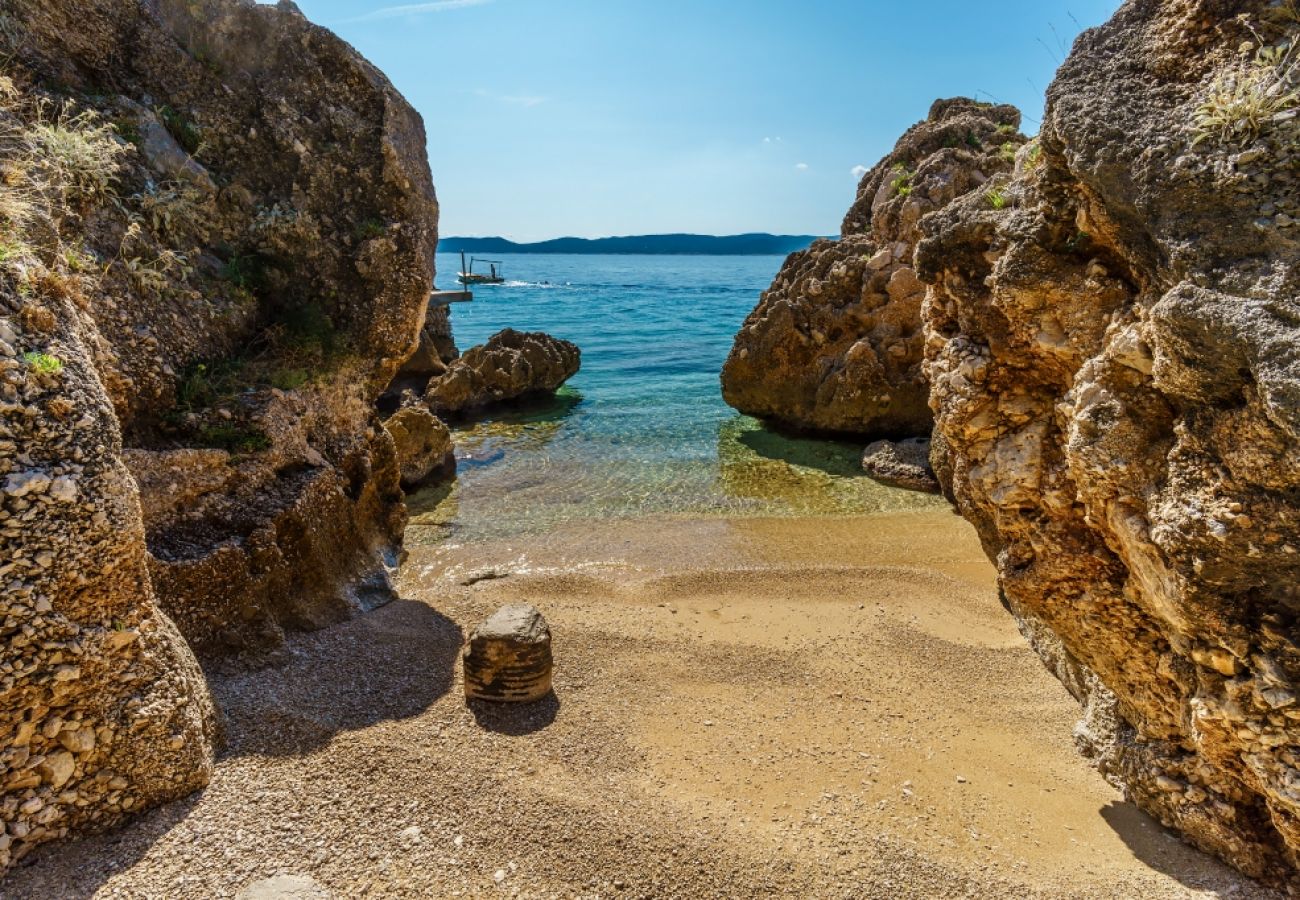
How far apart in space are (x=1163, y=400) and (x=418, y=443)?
13.5 metres

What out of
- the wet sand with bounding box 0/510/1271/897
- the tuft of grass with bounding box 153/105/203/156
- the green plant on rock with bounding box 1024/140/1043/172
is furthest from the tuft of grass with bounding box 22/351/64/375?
the green plant on rock with bounding box 1024/140/1043/172

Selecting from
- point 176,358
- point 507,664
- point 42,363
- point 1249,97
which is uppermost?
point 1249,97

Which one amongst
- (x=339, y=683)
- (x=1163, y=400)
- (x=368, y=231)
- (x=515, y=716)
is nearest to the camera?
(x=1163, y=400)

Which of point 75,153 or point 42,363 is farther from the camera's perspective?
point 75,153

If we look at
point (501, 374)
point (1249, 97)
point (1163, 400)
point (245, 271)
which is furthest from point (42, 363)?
point (501, 374)

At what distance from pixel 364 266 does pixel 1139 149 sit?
766 cm

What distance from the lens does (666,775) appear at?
5.65m

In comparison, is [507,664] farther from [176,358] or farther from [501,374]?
[501,374]

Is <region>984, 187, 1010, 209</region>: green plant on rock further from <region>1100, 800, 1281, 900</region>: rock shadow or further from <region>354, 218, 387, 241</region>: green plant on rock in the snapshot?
<region>354, 218, 387, 241</region>: green plant on rock

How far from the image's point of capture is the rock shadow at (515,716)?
6176mm

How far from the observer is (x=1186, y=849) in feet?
15.3

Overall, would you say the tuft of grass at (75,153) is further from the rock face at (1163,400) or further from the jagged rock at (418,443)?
the jagged rock at (418,443)

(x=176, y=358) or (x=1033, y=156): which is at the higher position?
(x=1033, y=156)

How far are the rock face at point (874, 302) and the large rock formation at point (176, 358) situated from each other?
420 inches
